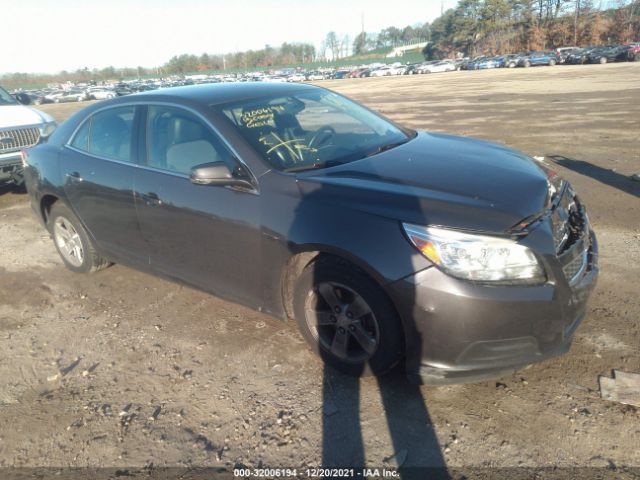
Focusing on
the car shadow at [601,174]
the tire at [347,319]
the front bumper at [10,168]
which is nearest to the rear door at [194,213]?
the tire at [347,319]

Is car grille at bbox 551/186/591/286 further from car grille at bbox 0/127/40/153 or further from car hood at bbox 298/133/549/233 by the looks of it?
car grille at bbox 0/127/40/153

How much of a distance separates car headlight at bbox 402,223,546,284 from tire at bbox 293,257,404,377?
0.40 m

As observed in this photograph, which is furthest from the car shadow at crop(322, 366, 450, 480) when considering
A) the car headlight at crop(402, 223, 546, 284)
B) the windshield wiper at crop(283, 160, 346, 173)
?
the windshield wiper at crop(283, 160, 346, 173)

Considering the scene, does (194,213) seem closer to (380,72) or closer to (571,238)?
(571,238)

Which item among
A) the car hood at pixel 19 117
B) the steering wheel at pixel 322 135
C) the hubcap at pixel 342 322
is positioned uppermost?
the car hood at pixel 19 117

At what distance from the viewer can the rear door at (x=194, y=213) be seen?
3.18m

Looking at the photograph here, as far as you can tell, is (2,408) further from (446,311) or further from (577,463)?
(577,463)

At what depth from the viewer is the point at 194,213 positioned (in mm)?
3369

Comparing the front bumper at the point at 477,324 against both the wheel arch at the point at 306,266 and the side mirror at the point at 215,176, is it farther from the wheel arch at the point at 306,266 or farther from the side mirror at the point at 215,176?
the side mirror at the point at 215,176

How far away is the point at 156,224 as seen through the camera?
12.0ft

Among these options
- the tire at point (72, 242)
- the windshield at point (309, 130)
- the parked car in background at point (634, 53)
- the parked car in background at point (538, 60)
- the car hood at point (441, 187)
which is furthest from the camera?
the parked car in background at point (538, 60)

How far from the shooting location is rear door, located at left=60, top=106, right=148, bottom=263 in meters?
3.86

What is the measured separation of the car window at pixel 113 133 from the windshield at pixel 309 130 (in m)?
0.97

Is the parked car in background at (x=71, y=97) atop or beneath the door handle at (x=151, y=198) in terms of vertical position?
atop
